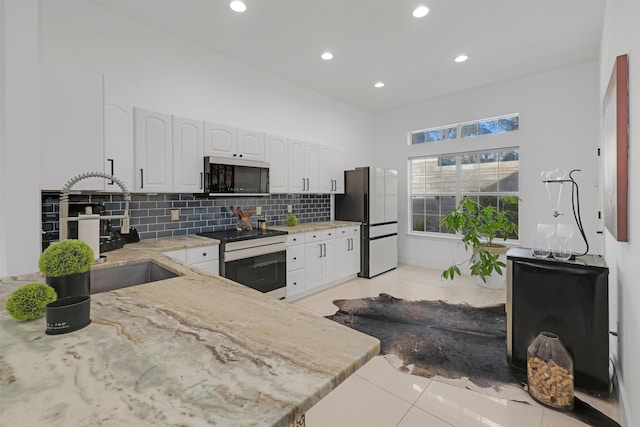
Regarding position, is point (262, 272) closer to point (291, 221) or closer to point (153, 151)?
point (291, 221)

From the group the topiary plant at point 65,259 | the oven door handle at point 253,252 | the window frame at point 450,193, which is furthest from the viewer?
the window frame at point 450,193

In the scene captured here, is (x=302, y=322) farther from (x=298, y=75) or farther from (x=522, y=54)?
(x=522, y=54)

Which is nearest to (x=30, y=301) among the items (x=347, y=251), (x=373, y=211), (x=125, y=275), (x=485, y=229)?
(x=125, y=275)

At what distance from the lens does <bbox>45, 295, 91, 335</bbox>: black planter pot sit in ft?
2.91

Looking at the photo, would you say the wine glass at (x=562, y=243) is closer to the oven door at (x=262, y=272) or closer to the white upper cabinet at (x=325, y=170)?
the oven door at (x=262, y=272)

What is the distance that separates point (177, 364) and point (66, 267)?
0.64m

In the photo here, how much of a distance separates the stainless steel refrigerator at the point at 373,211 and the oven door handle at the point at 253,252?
1.67 metres

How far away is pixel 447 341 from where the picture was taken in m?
2.76

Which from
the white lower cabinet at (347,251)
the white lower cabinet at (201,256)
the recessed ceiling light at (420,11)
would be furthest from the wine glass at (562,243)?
the white lower cabinet at (201,256)

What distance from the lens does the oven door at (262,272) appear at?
3092 mm

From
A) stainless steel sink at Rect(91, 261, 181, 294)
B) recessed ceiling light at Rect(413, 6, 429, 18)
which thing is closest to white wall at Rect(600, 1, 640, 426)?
recessed ceiling light at Rect(413, 6, 429, 18)

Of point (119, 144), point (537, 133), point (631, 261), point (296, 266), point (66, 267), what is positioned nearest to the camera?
point (66, 267)

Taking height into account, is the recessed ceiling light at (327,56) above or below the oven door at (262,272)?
above

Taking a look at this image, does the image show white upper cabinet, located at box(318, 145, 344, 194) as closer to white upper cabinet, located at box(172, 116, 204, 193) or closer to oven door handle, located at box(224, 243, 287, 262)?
oven door handle, located at box(224, 243, 287, 262)
